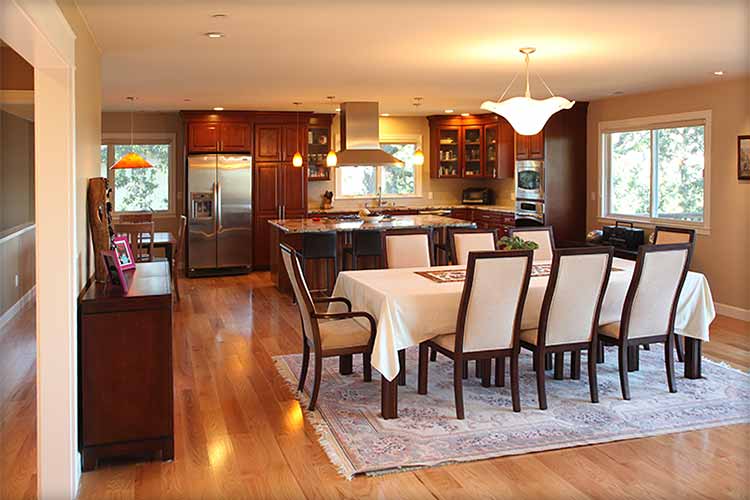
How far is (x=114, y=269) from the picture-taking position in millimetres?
3916

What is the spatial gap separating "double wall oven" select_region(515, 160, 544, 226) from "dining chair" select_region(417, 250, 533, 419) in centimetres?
518

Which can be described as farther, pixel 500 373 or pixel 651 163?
pixel 651 163

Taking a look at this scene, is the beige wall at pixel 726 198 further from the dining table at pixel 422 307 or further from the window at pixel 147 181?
the window at pixel 147 181

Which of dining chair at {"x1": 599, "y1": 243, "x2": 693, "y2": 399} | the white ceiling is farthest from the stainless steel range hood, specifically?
dining chair at {"x1": 599, "y1": 243, "x2": 693, "y2": 399}

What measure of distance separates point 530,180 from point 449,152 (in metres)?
2.18

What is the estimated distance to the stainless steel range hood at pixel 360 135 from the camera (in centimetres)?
892

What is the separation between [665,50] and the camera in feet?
17.4

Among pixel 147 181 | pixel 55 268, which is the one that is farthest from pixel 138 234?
pixel 55 268

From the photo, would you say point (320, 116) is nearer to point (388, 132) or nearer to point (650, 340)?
point (388, 132)

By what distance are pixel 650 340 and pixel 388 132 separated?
24.3 ft

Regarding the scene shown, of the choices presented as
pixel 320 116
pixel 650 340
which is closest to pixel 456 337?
pixel 650 340

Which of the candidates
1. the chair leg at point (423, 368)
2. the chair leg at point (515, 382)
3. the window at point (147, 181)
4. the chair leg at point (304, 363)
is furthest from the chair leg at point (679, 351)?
the window at point (147, 181)

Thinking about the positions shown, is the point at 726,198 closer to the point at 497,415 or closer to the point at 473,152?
the point at 497,415

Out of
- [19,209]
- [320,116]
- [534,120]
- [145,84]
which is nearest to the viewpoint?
[534,120]
